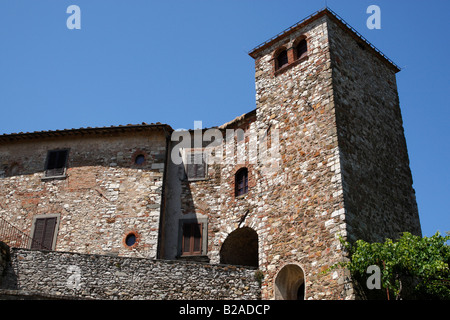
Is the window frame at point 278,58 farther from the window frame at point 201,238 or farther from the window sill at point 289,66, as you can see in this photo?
the window frame at point 201,238

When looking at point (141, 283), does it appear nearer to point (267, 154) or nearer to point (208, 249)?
point (208, 249)

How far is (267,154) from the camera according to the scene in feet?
63.4

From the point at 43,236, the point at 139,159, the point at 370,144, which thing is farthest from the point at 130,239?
the point at 370,144

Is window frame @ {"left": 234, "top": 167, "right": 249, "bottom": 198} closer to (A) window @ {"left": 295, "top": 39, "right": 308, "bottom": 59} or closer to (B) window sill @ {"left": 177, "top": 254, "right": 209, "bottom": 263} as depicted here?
(B) window sill @ {"left": 177, "top": 254, "right": 209, "bottom": 263}

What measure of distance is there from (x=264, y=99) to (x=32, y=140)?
1012cm

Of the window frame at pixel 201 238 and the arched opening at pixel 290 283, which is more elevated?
the window frame at pixel 201 238

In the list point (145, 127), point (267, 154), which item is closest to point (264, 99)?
point (267, 154)

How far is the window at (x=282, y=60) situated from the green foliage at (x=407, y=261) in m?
8.29

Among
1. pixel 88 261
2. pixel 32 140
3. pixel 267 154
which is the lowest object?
pixel 88 261

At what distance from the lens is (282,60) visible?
68.8 feet

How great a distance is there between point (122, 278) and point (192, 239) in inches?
162

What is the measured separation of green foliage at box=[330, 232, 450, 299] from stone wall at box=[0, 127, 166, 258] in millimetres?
8185

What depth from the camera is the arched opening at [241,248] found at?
20.3m

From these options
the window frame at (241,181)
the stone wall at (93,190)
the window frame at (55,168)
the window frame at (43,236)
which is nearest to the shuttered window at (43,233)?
the window frame at (43,236)
